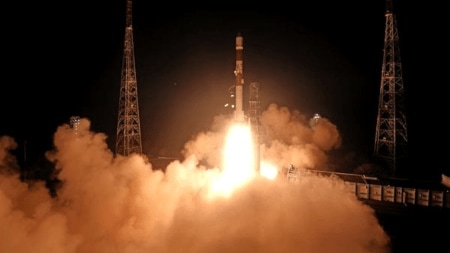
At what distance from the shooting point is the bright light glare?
20891 millimetres

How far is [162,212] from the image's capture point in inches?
738

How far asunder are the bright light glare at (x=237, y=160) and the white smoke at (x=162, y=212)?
0.74m

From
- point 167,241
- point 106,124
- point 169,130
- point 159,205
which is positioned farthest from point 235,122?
point 106,124

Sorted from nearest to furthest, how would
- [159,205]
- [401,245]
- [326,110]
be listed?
[401,245] → [159,205] → [326,110]

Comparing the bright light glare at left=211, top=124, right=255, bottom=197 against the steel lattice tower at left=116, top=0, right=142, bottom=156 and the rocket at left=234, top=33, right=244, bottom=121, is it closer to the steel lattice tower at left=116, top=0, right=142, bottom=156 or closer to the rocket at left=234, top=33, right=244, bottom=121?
the rocket at left=234, top=33, right=244, bottom=121

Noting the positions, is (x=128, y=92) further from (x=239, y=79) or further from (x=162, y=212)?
(x=162, y=212)

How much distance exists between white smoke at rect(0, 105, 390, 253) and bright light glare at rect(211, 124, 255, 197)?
74cm

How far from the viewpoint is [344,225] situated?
16469 mm

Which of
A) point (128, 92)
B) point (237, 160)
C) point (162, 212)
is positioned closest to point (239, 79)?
point (237, 160)

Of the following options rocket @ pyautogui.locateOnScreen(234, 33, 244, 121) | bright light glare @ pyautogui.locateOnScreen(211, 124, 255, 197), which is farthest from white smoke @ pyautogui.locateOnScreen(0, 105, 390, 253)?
rocket @ pyautogui.locateOnScreen(234, 33, 244, 121)

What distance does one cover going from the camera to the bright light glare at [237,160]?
20891mm

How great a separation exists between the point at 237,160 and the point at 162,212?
5358 mm

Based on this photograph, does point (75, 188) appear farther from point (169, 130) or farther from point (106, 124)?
point (106, 124)

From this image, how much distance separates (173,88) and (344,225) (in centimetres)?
3967
